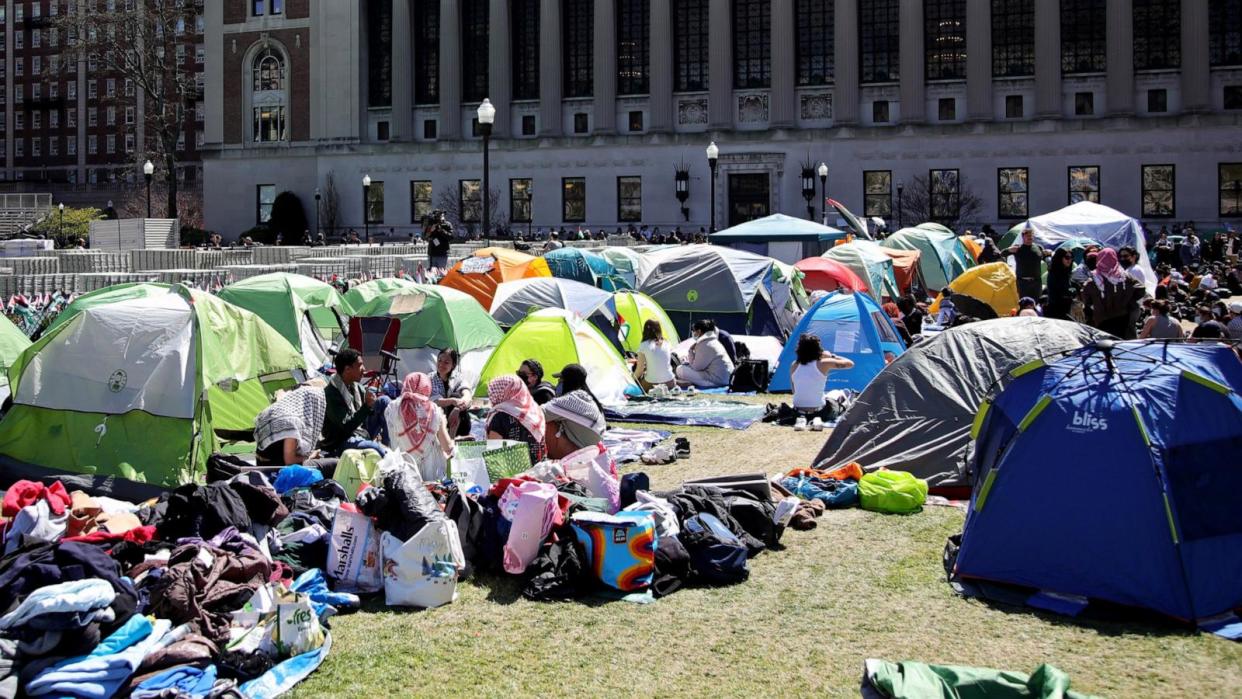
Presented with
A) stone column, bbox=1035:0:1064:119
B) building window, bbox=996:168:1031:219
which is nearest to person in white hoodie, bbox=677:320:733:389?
building window, bbox=996:168:1031:219

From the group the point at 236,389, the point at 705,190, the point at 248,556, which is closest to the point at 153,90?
the point at 705,190

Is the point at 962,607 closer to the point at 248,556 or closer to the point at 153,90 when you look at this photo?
the point at 248,556

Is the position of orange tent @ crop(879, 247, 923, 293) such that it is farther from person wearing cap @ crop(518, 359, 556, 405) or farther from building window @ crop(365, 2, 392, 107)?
building window @ crop(365, 2, 392, 107)

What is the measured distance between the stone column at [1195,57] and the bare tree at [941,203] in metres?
9.99

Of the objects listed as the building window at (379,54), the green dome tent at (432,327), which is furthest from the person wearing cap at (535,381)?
the building window at (379,54)

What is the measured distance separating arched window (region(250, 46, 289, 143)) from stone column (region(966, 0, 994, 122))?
3698 centimetres

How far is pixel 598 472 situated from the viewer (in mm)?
10016

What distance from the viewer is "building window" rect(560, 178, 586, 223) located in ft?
211

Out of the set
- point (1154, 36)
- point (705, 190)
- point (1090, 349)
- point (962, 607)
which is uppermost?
point (1154, 36)

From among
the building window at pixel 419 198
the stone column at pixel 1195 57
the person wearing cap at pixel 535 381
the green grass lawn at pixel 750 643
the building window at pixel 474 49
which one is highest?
the building window at pixel 474 49

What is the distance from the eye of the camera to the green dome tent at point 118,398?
38.8 feet

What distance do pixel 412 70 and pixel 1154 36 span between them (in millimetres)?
36877

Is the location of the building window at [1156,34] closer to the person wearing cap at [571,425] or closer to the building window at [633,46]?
the building window at [633,46]

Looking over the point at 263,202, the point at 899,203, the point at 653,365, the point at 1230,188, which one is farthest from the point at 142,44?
the point at 653,365
